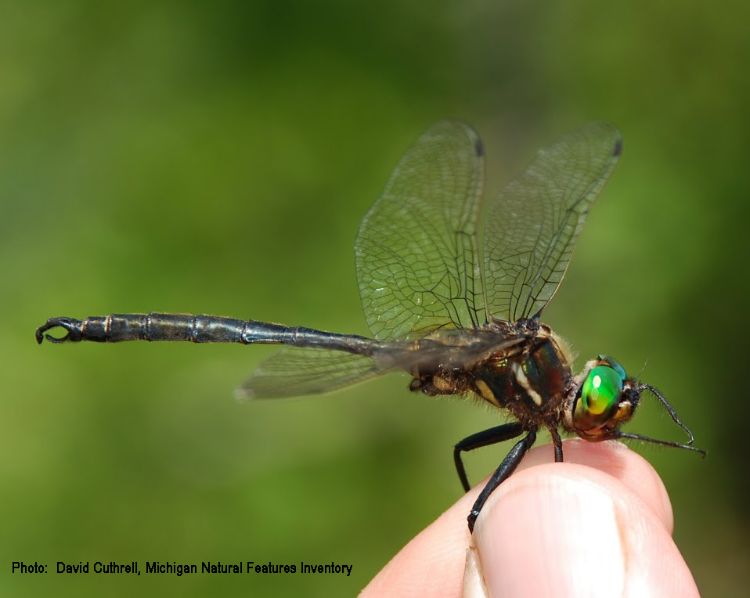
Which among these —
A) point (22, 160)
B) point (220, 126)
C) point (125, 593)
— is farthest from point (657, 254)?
point (22, 160)

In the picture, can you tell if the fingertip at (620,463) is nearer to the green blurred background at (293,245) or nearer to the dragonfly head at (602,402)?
the dragonfly head at (602,402)

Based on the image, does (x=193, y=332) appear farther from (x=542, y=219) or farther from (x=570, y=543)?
(x=570, y=543)

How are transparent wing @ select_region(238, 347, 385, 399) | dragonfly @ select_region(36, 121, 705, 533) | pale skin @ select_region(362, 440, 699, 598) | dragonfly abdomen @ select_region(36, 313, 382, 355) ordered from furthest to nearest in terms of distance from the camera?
1. dragonfly abdomen @ select_region(36, 313, 382, 355)
2. dragonfly @ select_region(36, 121, 705, 533)
3. transparent wing @ select_region(238, 347, 385, 399)
4. pale skin @ select_region(362, 440, 699, 598)

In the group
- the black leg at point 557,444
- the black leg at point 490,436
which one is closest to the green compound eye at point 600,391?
the black leg at point 557,444

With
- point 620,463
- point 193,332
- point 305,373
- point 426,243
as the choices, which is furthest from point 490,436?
point 193,332

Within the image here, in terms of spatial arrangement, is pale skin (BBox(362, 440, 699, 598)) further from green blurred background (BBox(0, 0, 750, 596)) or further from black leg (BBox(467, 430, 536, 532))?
green blurred background (BBox(0, 0, 750, 596))

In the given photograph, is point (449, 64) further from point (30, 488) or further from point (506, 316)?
point (30, 488)

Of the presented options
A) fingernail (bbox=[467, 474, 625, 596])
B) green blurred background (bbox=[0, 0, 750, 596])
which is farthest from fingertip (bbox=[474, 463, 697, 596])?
green blurred background (bbox=[0, 0, 750, 596])
